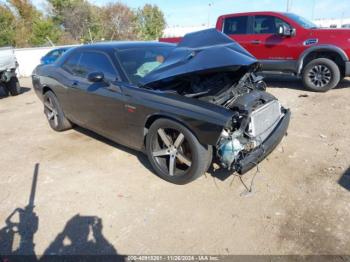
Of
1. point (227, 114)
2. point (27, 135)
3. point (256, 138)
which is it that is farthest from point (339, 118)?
point (27, 135)

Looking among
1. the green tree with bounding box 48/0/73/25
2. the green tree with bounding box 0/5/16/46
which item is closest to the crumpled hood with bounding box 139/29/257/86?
the green tree with bounding box 0/5/16/46

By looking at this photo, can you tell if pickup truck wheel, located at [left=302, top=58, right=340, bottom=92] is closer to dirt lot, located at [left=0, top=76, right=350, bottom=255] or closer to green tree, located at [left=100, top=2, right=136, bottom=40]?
dirt lot, located at [left=0, top=76, right=350, bottom=255]

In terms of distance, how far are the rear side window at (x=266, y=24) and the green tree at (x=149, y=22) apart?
21957mm

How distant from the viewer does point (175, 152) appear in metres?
3.43

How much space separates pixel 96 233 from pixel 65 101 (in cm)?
291

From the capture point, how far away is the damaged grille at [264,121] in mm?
3308

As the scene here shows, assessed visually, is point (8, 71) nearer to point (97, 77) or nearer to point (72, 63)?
point (72, 63)

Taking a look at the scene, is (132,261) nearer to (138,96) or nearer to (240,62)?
(138,96)

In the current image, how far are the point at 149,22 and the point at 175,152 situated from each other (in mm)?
30400

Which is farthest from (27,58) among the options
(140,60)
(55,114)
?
(140,60)

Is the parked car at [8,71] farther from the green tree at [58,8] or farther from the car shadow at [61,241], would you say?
the green tree at [58,8]

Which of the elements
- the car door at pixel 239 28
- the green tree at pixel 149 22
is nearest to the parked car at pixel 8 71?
the car door at pixel 239 28

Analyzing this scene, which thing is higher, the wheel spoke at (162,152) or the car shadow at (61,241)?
the wheel spoke at (162,152)

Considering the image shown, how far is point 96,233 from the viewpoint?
113 inches
